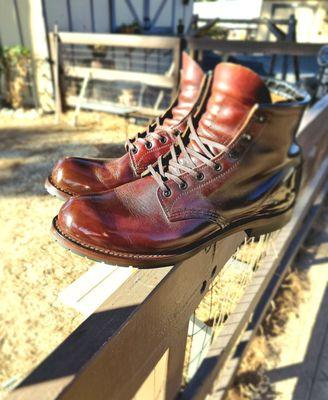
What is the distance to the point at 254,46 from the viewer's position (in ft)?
14.5

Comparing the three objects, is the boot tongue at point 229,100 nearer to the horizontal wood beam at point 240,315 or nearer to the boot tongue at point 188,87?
the boot tongue at point 188,87

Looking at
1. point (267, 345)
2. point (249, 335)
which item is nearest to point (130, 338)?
point (249, 335)

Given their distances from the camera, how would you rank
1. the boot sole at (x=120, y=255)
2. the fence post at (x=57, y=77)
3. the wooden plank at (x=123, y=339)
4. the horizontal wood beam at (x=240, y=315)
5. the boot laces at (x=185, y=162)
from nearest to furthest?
the wooden plank at (x=123, y=339) → the boot sole at (x=120, y=255) → the boot laces at (x=185, y=162) → the horizontal wood beam at (x=240, y=315) → the fence post at (x=57, y=77)

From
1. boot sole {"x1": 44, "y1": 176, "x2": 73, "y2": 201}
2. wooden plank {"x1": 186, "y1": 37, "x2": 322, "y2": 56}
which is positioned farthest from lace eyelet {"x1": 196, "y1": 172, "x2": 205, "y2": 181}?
wooden plank {"x1": 186, "y1": 37, "x2": 322, "y2": 56}

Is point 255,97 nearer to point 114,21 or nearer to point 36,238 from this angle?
point 36,238

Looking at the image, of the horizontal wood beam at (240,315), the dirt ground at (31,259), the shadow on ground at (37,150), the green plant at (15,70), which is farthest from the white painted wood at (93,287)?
the green plant at (15,70)

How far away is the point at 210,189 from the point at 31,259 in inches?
44.0

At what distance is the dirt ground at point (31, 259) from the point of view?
3.52ft

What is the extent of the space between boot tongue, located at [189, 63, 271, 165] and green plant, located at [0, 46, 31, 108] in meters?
5.51

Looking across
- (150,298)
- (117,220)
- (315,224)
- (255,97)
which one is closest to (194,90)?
(255,97)

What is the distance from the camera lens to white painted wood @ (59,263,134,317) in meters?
0.82

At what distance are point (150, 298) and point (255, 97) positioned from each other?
0.55 metres

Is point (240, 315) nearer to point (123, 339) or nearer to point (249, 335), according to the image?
point (249, 335)

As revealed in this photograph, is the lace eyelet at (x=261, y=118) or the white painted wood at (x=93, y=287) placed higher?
the lace eyelet at (x=261, y=118)
